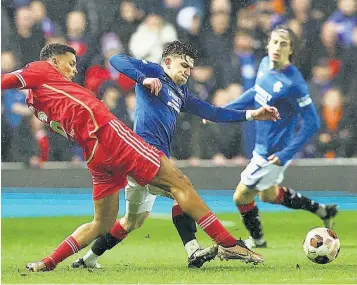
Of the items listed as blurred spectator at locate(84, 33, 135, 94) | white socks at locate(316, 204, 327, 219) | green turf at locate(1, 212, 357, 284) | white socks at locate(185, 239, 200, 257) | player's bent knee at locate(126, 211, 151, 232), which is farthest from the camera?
blurred spectator at locate(84, 33, 135, 94)

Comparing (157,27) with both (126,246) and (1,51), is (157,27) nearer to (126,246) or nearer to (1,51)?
(1,51)

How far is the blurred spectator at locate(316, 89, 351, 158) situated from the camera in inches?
377

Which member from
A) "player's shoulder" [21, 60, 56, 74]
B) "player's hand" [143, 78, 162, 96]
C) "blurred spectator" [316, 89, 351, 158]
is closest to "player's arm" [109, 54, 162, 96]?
"player's hand" [143, 78, 162, 96]

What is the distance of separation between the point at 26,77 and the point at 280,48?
2.71m

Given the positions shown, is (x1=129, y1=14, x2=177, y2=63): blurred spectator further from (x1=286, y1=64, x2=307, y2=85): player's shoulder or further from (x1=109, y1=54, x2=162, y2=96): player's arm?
(x1=109, y1=54, x2=162, y2=96): player's arm

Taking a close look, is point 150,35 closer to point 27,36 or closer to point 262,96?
point 27,36

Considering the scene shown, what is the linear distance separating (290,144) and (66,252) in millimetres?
2321

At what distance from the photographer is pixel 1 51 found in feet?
30.9

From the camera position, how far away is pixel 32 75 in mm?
5918

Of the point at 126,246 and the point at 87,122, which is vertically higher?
the point at 87,122

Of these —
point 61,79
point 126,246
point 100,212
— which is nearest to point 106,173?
point 100,212

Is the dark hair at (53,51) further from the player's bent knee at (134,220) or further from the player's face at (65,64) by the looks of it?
the player's bent knee at (134,220)

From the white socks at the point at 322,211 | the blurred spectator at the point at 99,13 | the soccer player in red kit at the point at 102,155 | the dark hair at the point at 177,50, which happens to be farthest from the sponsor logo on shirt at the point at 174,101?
the blurred spectator at the point at 99,13

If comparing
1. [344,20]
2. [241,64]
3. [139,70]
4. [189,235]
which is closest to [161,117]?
[139,70]
